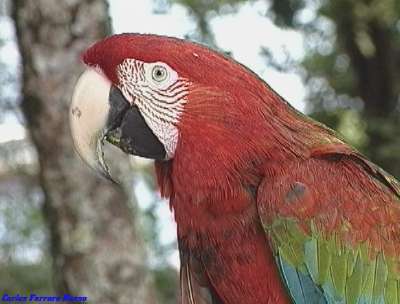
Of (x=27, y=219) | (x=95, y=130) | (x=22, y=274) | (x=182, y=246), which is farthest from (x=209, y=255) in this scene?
(x=27, y=219)

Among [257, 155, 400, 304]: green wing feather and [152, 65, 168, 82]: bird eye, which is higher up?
[152, 65, 168, 82]: bird eye

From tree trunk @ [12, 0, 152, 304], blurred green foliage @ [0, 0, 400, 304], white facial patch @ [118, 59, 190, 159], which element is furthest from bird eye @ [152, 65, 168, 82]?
blurred green foliage @ [0, 0, 400, 304]

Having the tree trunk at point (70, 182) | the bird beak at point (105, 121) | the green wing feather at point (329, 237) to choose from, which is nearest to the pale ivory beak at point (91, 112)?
the bird beak at point (105, 121)

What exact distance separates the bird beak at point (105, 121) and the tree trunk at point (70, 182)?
2.37 feet

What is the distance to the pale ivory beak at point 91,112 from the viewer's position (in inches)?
53.7

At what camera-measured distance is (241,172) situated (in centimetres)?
137

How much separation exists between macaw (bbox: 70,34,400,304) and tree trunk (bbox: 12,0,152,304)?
2.35 ft

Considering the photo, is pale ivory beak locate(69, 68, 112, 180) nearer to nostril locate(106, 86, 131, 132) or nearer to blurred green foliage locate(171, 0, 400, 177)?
nostril locate(106, 86, 131, 132)

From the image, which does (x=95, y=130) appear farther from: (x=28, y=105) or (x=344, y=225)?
(x=28, y=105)

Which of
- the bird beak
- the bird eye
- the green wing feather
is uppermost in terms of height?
the bird eye

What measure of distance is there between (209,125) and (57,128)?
0.89 m

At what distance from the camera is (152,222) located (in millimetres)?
4676

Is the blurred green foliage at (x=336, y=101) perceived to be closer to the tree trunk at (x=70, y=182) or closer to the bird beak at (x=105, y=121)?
the tree trunk at (x=70, y=182)

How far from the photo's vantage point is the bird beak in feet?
4.48
